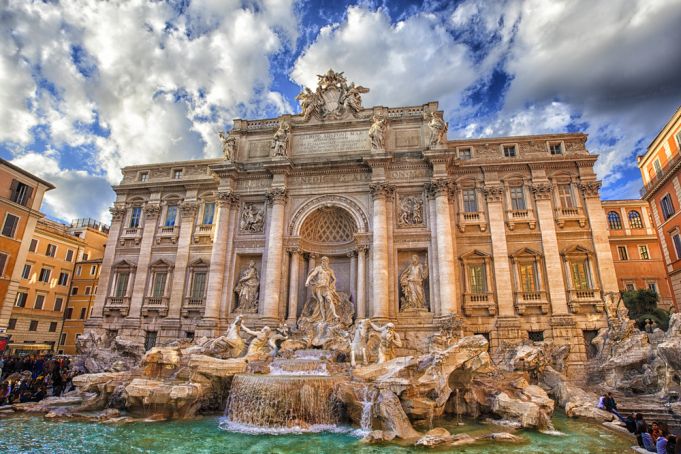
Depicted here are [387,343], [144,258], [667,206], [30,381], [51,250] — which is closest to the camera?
[30,381]

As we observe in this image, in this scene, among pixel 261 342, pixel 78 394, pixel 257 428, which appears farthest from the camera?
pixel 261 342

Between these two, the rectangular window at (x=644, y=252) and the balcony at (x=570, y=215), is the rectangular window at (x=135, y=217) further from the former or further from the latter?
the rectangular window at (x=644, y=252)

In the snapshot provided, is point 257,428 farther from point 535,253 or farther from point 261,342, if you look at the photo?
point 535,253

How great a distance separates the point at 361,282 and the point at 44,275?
28.1 m

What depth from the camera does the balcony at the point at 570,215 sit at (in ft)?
67.7

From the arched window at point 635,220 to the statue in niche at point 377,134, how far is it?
24602 millimetres

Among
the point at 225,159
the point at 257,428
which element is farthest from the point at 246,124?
the point at 257,428

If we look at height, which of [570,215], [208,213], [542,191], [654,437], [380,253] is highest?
[542,191]

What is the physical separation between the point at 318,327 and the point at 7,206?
65.4 ft

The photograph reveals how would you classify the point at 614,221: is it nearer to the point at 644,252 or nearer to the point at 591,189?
the point at 644,252

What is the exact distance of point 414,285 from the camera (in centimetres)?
1981

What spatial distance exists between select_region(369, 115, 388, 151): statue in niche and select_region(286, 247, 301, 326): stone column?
7.19 metres

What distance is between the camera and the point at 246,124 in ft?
80.2

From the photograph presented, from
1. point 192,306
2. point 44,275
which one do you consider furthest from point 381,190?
point 44,275
